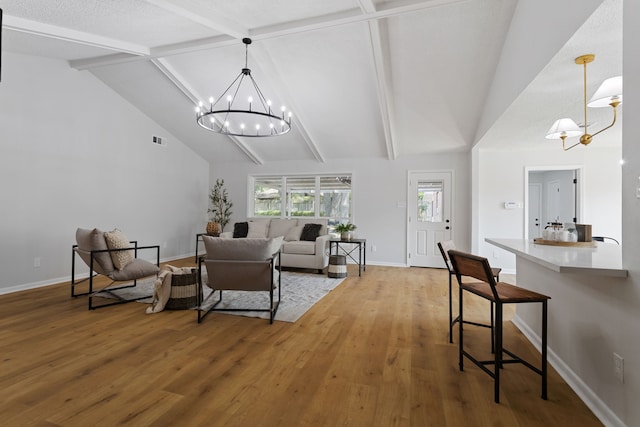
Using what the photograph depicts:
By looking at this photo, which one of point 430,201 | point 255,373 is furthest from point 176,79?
point 430,201

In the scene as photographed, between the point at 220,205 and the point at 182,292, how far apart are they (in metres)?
4.31

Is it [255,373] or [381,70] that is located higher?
[381,70]

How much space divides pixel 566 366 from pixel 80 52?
246 inches

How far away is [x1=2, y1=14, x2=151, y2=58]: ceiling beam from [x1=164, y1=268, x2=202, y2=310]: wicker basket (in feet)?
9.88

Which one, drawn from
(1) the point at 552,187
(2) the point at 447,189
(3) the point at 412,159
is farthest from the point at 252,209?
(1) the point at 552,187

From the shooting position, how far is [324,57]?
13.2 feet

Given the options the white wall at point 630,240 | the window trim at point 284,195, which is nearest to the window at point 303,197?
the window trim at point 284,195

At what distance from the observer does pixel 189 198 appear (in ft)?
23.0

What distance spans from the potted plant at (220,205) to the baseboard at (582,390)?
641 centimetres

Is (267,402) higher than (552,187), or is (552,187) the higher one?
(552,187)

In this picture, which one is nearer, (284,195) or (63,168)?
(63,168)

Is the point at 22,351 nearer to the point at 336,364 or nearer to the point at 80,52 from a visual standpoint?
the point at 336,364

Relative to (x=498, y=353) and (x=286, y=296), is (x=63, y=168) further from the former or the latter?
(x=498, y=353)

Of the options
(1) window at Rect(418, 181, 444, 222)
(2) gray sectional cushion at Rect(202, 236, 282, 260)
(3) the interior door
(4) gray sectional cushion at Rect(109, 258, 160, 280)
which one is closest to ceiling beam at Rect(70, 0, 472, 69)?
(2) gray sectional cushion at Rect(202, 236, 282, 260)
